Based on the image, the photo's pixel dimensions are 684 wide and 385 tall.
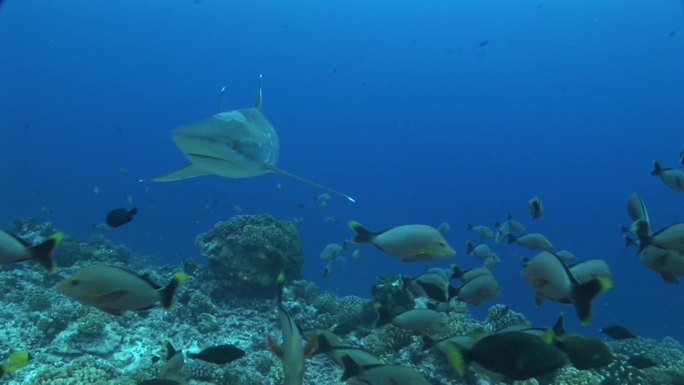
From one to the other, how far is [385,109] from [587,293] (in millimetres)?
124295

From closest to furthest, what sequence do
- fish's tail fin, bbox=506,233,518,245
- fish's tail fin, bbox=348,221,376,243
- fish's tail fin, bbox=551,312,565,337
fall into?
1. fish's tail fin, bbox=551,312,565,337
2. fish's tail fin, bbox=348,221,376,243
3. fish's tail fin, bbox=506,233,518,245

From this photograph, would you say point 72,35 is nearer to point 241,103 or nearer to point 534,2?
point 241,103

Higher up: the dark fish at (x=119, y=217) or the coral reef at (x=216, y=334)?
the dark fish at (x=119, y=217)

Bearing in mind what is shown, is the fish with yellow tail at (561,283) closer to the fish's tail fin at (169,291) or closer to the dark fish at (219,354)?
the dark fish at (219,354)

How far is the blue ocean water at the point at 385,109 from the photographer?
84438mm

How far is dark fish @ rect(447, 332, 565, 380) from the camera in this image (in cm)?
311

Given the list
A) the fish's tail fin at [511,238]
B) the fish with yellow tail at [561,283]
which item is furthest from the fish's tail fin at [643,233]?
the fish's tail fin at [511,238]

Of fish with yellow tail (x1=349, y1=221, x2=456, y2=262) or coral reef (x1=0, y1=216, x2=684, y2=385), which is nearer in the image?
fish with yellow tail (x1=349, y1=221, x2=456, y2=262)

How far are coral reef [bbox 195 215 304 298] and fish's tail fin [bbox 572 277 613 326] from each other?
29.9 feet

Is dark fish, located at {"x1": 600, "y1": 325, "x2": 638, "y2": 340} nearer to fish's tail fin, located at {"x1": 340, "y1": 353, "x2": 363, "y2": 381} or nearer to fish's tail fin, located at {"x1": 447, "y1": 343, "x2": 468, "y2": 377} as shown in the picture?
fish's tail fin, located at {"x1": 340, "y1": 353, "x2": 363, "y2": 381}

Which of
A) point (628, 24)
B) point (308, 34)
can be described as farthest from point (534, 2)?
point (308, 34)

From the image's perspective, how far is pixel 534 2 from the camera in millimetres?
78312

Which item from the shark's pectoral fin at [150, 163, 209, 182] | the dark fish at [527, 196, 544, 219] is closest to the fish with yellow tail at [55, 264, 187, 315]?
the shark's pectoral fin at [150, 163, 209, 182]

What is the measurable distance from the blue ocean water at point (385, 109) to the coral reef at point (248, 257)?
4688 cm
